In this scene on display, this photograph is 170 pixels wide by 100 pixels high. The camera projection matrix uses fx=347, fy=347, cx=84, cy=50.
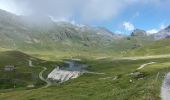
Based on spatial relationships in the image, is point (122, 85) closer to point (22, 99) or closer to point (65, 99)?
point (65, 99)

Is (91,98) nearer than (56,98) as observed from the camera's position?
Yes

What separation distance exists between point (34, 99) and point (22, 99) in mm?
7097

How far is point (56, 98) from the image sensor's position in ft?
355

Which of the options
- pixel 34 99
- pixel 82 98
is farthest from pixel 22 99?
pixel 82 98

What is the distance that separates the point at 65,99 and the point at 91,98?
35.3 feet

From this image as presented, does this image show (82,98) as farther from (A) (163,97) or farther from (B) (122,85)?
(A) (163,97)

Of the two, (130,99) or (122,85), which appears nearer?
(130,99)

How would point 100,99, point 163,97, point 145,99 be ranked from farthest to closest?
point 100,99, point 163,97, point 145,99

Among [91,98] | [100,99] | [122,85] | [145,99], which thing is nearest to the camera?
[145,99]

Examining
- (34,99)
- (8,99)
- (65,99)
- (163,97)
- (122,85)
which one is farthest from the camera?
(8,99)

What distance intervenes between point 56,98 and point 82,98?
12.8m

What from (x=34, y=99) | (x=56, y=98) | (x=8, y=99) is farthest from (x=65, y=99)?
(x=8, y=99)

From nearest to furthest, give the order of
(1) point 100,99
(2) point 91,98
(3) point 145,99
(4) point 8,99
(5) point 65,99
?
1. (3) point 145,99
2. (1) point 100,99
3. (2) point 91,98
4. (5) point 65,99
5. (4) point 8,99

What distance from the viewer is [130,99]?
61219 millimetres
